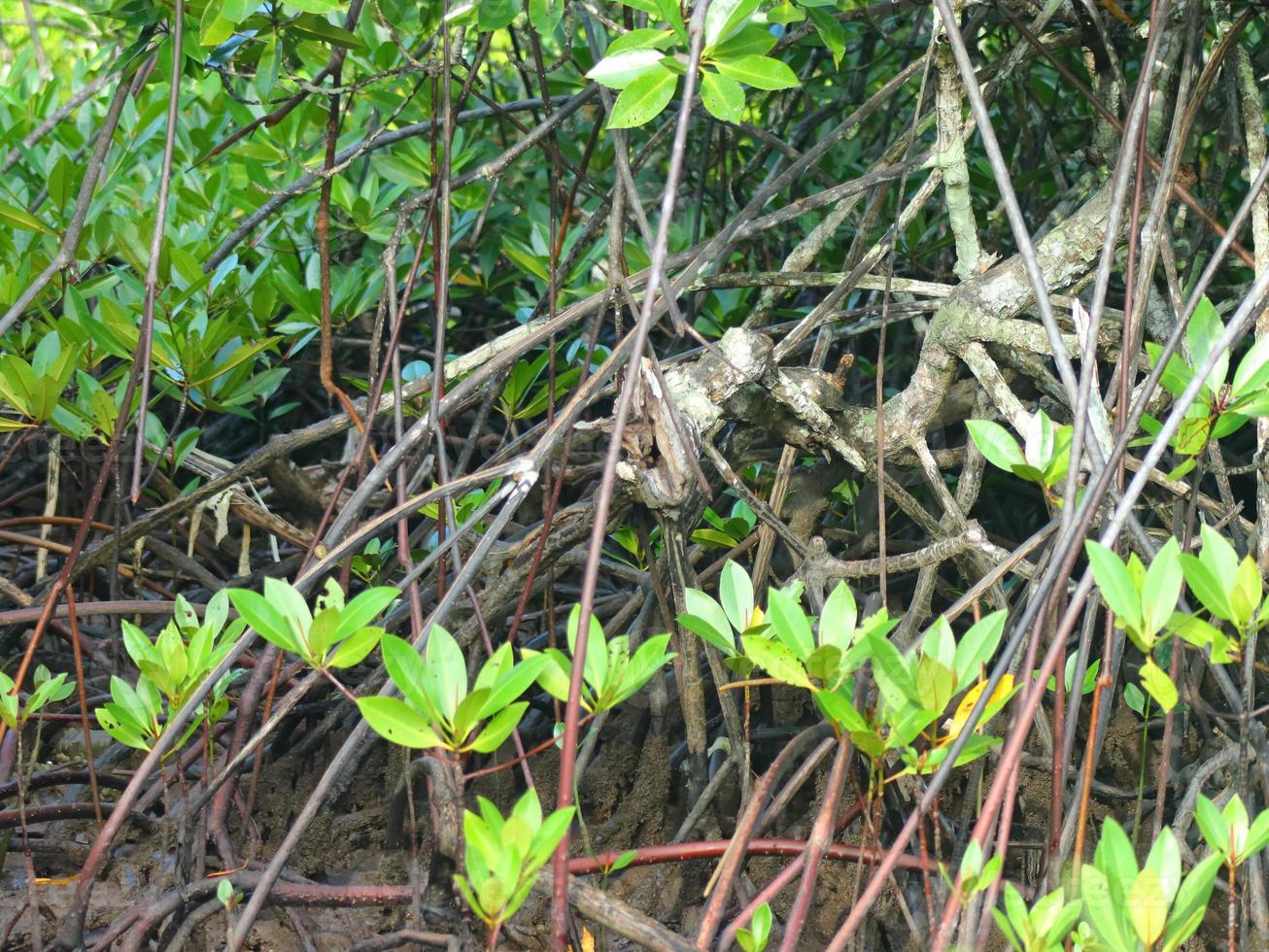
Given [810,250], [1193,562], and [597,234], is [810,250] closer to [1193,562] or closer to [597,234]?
[597,234]

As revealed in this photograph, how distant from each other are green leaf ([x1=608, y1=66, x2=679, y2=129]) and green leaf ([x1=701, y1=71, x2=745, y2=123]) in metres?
0.03

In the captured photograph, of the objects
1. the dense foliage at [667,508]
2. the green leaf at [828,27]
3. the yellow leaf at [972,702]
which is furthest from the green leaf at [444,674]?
the green leaf at [828,27]

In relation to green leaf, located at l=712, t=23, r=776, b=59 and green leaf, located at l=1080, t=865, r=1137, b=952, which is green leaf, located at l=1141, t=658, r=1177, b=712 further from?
green leaf, located at l=712, t=23, r=776, b=59

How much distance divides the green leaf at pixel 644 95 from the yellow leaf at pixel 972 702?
49cm

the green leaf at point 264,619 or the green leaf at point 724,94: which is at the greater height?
the green leaf at point 724,94

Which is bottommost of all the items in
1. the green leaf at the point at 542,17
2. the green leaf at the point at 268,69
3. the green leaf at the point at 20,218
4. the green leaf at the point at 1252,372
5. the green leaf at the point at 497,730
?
the green leaf at the point at 497,730

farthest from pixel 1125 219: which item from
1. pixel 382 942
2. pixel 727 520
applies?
pixel 382 942

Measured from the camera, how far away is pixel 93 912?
1.21 m

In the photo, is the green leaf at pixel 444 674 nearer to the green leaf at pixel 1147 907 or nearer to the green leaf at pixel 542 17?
the green leaf at pixel 1147 907

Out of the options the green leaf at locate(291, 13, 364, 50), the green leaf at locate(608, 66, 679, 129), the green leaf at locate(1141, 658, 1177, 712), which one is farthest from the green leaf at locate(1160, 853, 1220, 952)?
the green leaf at locate(291, 13, 364, 50)

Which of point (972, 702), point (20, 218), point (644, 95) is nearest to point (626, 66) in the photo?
point (644, 95)

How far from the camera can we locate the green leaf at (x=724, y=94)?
2.83ft

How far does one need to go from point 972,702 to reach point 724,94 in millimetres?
505

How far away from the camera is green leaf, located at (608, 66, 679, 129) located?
0.85 meters
